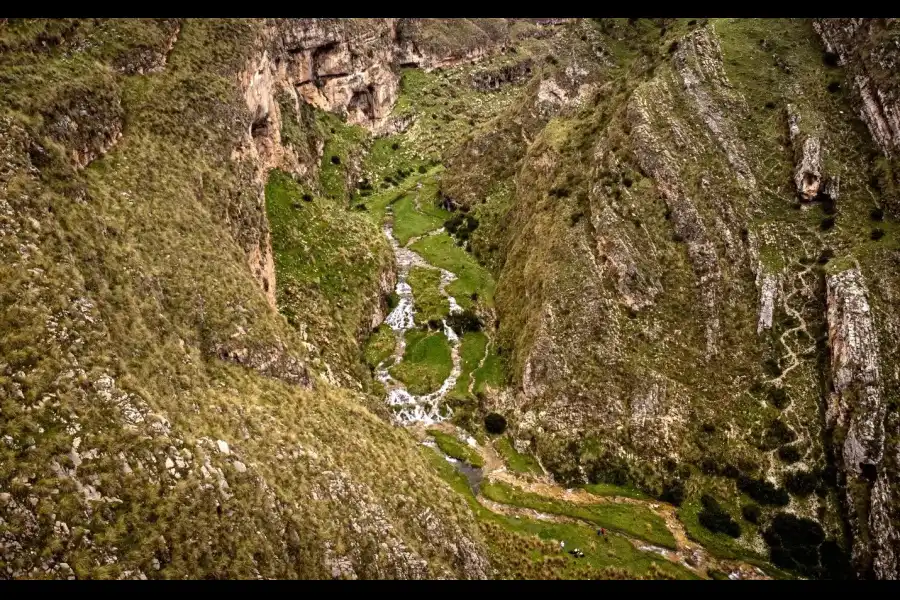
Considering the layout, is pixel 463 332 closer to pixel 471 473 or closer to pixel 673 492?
pixel 471 473

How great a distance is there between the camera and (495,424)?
67250mm

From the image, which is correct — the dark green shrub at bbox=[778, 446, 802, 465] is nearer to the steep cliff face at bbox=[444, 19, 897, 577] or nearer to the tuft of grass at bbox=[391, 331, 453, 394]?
the steep cliff face at bbox=[444, 19, 897, 577]

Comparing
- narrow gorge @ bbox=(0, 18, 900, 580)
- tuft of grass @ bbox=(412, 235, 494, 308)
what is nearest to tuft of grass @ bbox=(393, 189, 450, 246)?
tuft of grass @ bbox=(412, 235, 494, 308)

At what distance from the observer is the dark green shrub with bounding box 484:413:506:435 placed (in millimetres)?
67062

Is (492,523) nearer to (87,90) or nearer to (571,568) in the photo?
(571,568)

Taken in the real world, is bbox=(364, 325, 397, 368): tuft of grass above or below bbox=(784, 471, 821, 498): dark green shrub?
below

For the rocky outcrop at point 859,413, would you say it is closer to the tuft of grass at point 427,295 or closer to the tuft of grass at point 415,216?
the tuft of grass at point 427,295

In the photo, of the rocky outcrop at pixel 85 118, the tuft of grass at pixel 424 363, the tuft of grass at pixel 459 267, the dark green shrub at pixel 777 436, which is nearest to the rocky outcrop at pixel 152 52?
the rocky outcrop at pixel 85 118

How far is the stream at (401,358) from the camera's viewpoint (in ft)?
226

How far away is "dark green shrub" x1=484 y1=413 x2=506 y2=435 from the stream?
205 inches

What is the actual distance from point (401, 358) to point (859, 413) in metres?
54.7

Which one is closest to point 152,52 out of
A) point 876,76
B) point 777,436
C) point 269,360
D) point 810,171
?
point 269,360

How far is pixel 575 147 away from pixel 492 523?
64813 mm

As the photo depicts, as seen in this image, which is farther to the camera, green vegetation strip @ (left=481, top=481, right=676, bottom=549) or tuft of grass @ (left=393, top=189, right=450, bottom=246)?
tuft of grass @ (left=393, top=189, right=450, bottom=246)
